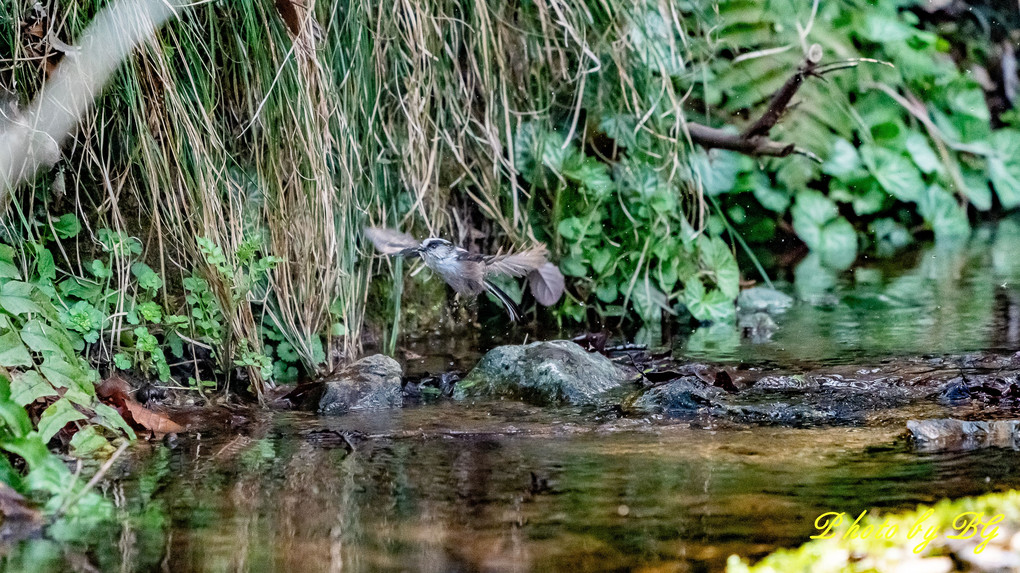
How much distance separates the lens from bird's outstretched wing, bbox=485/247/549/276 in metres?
2.93

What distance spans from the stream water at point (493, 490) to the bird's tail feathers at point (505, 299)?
2.34ft

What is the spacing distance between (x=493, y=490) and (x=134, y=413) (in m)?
0.87

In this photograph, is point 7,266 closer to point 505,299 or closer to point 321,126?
point 321,126

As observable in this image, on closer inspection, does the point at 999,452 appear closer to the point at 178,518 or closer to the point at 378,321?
the point at 178,518

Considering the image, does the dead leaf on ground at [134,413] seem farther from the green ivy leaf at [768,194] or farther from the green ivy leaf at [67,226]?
the green ivy leaf at [768,194]

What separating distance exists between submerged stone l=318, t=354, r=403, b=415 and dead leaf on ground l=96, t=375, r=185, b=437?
37cm

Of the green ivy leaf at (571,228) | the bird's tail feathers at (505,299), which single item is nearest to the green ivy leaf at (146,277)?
the bird's tail feathers at (505,299)

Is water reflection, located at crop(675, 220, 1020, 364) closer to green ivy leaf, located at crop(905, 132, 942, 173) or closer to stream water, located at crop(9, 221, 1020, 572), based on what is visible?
stream water, located at crop(9, 221, 1020, 572)

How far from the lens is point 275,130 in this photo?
264cm

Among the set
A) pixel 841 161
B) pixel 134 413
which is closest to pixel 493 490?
pixel 134 413

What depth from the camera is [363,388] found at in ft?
8.32

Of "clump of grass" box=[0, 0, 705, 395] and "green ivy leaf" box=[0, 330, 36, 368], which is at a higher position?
"clump of grass" box=[0, 0, 705, 395]

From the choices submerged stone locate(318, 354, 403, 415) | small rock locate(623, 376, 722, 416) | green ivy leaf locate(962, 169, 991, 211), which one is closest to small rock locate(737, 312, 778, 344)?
small rock locate(623, 376, 722, 416)

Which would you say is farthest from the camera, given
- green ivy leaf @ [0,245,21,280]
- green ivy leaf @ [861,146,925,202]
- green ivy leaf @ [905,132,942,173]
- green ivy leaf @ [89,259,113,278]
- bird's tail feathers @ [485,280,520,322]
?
green ivy leaf @ [905,132,942,173]
